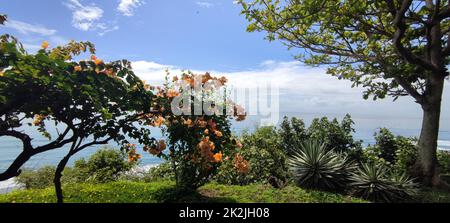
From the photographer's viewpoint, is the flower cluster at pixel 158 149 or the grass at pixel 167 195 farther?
the grass at pixel 167 195

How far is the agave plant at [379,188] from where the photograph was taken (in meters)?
6.35

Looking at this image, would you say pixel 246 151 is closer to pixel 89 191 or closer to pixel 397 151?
pixel 89 191

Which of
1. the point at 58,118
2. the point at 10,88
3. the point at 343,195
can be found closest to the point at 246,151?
the point at 343,195

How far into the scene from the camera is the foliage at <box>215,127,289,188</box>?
305 inches

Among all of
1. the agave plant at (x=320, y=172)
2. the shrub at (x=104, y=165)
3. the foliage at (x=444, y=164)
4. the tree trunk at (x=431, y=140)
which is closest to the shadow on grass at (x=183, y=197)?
the agave plant at (x=320, y=172)

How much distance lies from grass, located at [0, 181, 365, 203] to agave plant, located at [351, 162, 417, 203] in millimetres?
533

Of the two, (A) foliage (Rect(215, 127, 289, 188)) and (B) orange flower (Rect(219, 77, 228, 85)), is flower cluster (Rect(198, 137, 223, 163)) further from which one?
(A) foliage (Rect(215, 127, 289, 188))

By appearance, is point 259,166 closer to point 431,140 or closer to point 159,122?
point 159,122

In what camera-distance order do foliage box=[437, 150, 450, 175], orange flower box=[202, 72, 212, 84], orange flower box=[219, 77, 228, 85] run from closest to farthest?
1. orange flower box=[202, 72, 212, 84]
2. orange flower box=[219, 77, 228, 85]
3. foliage box=[437, 150, 450, 175]

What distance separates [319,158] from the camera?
700 cm

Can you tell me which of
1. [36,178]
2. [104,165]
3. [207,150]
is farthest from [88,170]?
[207,150]

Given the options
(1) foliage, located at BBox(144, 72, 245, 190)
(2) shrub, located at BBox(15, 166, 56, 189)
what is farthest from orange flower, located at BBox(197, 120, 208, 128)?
(2) shrub, located at BBox(15, 166, 56, 189)

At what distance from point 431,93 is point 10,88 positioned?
9783mm

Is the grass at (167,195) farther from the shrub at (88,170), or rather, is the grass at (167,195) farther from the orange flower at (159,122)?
the shrub at (88,170)
